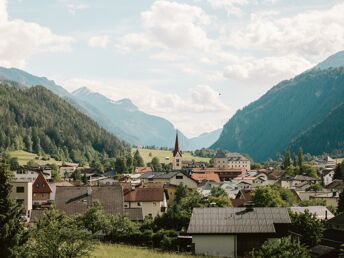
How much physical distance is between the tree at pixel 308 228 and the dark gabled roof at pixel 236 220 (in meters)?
2.90

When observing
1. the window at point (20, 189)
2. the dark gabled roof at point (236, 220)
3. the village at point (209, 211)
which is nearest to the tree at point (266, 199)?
the village at point (209, 211)

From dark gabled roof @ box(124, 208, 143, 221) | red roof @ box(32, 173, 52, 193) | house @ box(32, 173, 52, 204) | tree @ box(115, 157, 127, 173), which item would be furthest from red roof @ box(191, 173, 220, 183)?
dark gabled roof @ box(124, 208, 143, 221)

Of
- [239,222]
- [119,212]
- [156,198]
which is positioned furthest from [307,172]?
[239,222]

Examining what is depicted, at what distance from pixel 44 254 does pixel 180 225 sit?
28.3m

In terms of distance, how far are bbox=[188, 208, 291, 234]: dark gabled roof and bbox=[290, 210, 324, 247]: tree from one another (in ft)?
9.52

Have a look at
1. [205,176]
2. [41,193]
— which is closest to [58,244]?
[41,193]

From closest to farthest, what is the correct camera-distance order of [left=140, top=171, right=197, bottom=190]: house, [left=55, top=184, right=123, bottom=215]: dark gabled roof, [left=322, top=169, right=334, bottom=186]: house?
1. [left=55, top=184, right=123, bottom=215]: dark gabled roof
2. [left=140, top=171, right=197, bottom=190]: house
3. [left=322, top=169, right=334, bottom=186]: house

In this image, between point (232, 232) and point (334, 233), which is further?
point (334, 233)

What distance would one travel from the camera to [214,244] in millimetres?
46344

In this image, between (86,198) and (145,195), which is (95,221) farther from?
(145,195)

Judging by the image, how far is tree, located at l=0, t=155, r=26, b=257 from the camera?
32375mm

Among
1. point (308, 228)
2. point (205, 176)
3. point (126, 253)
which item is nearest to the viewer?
point (126, 253)

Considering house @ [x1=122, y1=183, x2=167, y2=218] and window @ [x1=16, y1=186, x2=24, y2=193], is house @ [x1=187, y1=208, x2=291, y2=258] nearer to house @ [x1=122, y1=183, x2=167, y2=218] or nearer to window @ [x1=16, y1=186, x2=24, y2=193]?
house @ [x1=122, y1=183, x2=167, y2=218]

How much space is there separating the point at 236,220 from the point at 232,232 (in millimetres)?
1737
